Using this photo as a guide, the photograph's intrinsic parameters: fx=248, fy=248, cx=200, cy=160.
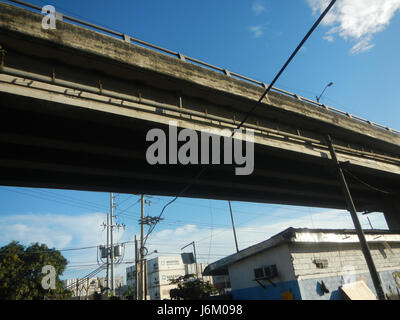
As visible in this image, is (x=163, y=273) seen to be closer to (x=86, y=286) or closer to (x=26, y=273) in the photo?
(x=86, y=286)

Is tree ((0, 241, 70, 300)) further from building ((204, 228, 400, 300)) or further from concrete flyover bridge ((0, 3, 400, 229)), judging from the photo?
building ((204, 228, 400, 300))

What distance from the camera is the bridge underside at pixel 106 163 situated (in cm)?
802

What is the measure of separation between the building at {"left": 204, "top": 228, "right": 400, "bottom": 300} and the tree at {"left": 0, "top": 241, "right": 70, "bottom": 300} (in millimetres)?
22774

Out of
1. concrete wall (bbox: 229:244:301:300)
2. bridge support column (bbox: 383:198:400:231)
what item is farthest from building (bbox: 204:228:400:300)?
bridge support column (bbox: 383:198:400:231)

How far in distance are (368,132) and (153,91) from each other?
13529 millimetres

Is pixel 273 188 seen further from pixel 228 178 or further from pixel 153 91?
pixel 153 91

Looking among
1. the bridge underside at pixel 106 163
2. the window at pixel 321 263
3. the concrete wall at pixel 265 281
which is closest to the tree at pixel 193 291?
the concrete wall at pixel 265 281

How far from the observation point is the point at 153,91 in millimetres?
9398

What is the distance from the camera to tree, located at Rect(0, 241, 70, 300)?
30.9 metres

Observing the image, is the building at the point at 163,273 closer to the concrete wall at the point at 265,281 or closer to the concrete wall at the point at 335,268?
the concrete wall at the point at 265,281
